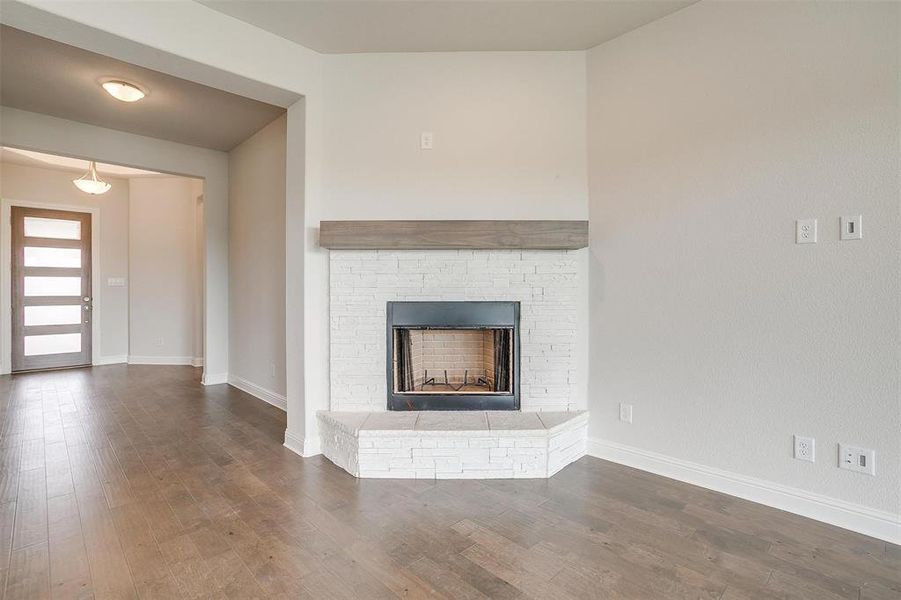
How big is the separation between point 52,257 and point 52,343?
1202mm

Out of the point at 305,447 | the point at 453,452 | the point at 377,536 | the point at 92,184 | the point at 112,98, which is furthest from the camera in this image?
the point at 92,184

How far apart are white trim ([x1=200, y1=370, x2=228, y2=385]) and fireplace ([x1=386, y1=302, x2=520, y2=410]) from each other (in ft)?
10.3

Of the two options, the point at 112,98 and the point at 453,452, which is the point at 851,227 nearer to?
the point at 453,452

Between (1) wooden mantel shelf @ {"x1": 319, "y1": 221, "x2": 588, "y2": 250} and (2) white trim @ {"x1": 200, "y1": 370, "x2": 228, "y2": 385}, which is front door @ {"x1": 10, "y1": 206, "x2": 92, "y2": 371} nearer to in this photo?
(2) white trim @ {"x1": 200, "y1": 370, "x2": 228, "y2": 385}

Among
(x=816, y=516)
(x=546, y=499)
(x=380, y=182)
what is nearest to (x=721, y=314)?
(x=816, y=516)

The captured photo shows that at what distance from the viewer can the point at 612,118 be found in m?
2.81

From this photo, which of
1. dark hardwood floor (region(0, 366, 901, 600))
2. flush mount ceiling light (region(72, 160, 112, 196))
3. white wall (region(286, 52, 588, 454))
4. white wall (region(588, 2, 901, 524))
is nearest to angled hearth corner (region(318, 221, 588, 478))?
white wall (region(286, 52, 588, 454))

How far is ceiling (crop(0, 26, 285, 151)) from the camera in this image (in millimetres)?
2859

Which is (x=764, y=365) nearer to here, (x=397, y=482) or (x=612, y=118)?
(x=612, y=118)

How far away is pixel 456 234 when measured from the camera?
2.80 meters

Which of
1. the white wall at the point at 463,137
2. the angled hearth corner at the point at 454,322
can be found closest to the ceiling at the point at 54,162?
the white wall at the point at 463,137

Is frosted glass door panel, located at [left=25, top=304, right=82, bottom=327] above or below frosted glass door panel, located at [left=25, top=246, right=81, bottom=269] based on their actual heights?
below

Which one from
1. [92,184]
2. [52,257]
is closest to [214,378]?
[92,184]

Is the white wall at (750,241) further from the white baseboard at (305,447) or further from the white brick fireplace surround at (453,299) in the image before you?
the white baseboard at (305,447)
